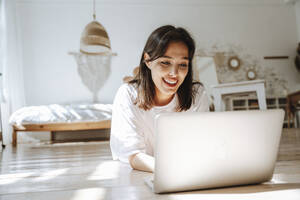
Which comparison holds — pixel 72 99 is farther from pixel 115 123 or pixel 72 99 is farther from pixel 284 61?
pixel 284 61

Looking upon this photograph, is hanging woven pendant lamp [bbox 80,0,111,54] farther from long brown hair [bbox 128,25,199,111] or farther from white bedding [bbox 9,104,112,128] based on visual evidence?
long brown hair [bbox 128,25,199,111]

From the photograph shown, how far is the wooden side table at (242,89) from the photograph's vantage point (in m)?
2.17

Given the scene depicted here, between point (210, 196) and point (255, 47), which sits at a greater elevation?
point (255, 47)

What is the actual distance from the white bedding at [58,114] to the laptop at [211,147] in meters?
2.99

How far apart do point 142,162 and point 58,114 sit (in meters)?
2.74

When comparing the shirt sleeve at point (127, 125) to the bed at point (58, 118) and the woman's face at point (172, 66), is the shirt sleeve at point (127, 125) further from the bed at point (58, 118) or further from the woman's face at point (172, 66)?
the bed at point (58, 118)

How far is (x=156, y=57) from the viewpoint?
1.11 meters

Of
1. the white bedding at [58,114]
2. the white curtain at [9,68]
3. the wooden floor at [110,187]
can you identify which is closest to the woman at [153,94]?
the wooden floor at [110,187]

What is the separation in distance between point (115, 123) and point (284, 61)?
534cm

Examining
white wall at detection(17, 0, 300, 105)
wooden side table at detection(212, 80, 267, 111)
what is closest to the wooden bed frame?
white wall at detection(17, 0, 300, 105)

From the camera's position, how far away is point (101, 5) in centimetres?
510

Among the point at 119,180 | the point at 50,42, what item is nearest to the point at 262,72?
the point at 50,42

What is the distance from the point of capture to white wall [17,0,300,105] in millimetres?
4793

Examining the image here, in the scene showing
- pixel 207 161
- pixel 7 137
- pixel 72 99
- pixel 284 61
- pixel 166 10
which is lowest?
pixel 7 137
